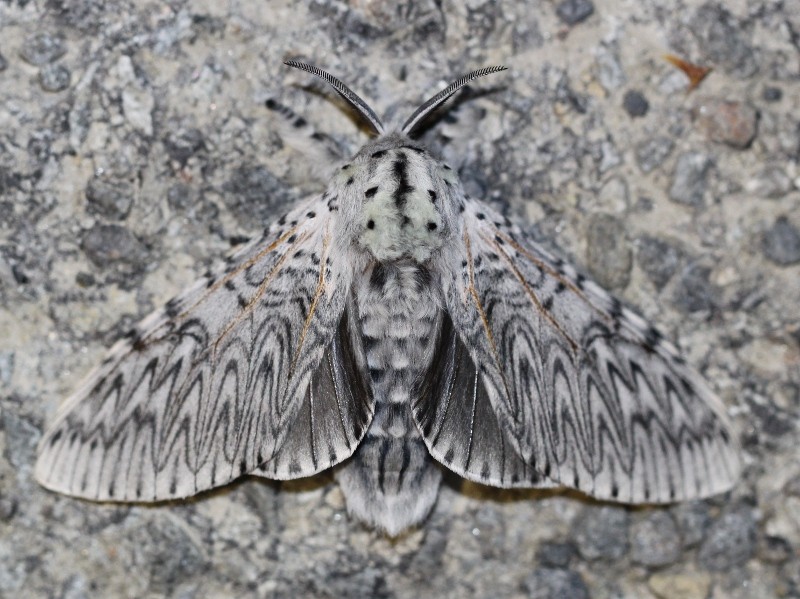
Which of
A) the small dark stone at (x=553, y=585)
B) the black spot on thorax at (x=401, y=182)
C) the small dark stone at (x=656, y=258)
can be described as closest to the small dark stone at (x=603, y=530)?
the small dark stone at (x=553, y=585)

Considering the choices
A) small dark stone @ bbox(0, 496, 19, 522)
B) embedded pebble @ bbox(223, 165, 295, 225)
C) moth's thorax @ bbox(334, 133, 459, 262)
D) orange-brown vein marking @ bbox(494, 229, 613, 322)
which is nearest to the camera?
moth's thorax @ bbox(334, 133, 459, 262)

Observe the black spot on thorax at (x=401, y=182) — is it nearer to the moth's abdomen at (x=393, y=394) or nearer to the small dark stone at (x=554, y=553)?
the moth's abdomen at (x=393, y=394)

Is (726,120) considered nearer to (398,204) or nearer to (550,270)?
(550,270)

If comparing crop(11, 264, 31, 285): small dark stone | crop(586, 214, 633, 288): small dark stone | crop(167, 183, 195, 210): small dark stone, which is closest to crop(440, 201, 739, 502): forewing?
crop(586, 214, 633, 288): small dark stone

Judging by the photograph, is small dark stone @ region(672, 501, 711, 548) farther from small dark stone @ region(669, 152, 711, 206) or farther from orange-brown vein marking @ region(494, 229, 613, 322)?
small dark stone @ region(669, 152, 711, 206)

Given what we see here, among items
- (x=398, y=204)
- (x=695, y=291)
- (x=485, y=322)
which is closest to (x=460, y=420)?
(x=485, y=322)

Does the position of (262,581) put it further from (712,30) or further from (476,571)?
(712,30)

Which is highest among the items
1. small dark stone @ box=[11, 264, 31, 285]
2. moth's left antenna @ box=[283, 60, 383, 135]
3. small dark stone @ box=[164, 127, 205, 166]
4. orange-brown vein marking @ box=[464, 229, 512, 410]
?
moth's left antenna @ box=[283, 60, 383, 135]
